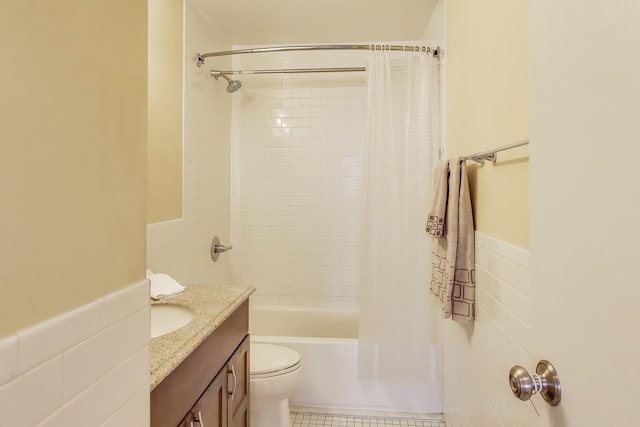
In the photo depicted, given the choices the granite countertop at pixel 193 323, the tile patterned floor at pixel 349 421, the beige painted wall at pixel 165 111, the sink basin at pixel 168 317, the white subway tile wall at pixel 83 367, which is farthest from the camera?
the tile patterned floor at pixel 349 421

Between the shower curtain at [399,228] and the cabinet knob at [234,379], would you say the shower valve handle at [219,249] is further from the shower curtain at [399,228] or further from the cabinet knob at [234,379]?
the cabinet knob at [234,379]

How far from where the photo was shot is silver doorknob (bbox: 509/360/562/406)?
0.60m

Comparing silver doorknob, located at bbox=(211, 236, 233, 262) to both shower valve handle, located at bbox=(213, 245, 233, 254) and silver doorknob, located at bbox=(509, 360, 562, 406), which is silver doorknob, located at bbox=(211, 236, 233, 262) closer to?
shower valve handle, located at bbox=(213, 245, 233, 254)

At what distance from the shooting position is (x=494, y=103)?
1.33 meters

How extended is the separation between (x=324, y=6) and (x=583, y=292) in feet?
7.54

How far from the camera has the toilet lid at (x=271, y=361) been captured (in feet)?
5.93

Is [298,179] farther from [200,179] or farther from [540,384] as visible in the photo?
[540,384]

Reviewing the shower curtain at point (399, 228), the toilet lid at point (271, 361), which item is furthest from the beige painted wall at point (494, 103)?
the toilet lid at point (271, 361)

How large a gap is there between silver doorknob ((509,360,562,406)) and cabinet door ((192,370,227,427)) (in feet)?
2.86

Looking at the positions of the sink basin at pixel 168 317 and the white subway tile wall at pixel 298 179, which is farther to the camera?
the white subway tile wall at pixel 298 179

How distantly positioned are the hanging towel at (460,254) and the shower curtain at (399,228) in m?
0.62

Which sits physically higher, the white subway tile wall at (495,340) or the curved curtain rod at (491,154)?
the curved curtain rod at (491,154)

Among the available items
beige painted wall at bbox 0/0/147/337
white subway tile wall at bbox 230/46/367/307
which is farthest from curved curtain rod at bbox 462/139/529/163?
white subway tile wall at bbox 230/46/367/307

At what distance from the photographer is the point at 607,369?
471 millimetres
